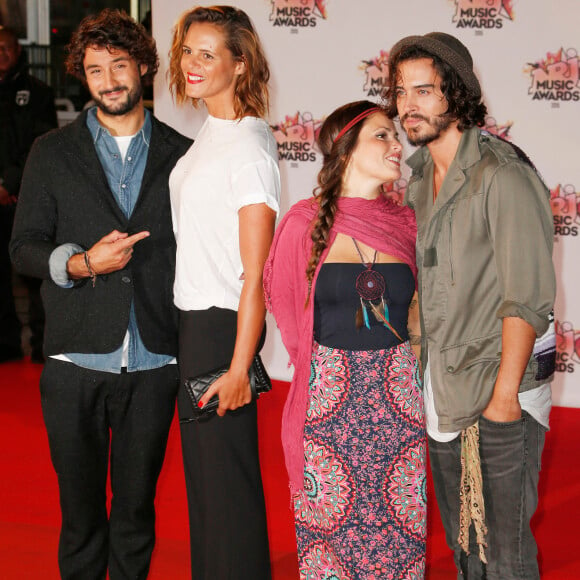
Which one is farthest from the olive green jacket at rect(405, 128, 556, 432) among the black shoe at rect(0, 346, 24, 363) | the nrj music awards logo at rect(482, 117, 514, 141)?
the black shoe at rect(0, 346, 24, 363)

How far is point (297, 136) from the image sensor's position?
19.2ft

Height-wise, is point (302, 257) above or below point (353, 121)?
below

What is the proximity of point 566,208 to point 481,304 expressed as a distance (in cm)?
339

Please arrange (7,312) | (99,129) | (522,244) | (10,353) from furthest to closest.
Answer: (10,353) < (7,312) < (99,129) < (522,244)

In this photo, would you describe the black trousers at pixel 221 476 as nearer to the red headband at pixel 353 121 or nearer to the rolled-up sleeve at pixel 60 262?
the rolled-up sleeve at pixel 60 262

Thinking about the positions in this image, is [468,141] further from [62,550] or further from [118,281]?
[62,550]

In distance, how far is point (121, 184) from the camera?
8.76 ft

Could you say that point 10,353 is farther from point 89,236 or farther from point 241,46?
point 241,46

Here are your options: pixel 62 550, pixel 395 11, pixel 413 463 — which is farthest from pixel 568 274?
pixel 62 550

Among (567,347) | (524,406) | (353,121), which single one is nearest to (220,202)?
(353,121)

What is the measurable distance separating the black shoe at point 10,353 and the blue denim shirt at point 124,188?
13.9 ft

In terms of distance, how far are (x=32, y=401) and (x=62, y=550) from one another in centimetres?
300

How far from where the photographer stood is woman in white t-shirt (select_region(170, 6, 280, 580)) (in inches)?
98.5

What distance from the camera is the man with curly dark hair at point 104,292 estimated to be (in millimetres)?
2611
